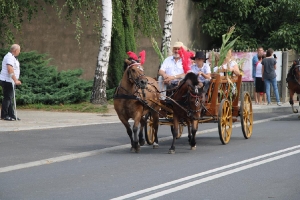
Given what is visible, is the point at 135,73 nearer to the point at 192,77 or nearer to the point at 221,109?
the point at 192,77

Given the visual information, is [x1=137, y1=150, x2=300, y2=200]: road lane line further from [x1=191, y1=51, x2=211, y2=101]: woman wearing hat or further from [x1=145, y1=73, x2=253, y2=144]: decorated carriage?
[x1=191, y1=51, x2=211, y2=101]: woman wearing hat

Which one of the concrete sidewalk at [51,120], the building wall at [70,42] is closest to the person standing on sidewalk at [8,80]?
the concrete sidewalk at [51,120]

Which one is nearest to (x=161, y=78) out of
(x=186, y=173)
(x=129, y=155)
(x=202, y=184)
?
(x=129, y=155)

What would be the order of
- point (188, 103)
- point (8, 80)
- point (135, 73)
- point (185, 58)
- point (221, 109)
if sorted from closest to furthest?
point (135, 73), point (188, 103), point (185, 58), point (221, 109), point (8, 80)

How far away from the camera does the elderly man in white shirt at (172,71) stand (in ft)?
48.8

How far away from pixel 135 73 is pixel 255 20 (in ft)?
68.3

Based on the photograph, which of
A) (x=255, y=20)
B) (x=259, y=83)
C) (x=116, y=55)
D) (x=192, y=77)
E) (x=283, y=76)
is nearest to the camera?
(x=192, y=77)

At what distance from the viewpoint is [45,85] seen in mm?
25188

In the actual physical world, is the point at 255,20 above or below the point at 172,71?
above

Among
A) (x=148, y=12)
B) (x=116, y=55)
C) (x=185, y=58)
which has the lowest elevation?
(x=185, y=58)

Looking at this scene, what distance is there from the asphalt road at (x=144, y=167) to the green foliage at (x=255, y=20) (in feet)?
51.2

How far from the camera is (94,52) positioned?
1318 inches

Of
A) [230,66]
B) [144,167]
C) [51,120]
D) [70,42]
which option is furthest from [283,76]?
[144,167]

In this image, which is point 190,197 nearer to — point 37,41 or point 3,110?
point 3,110
